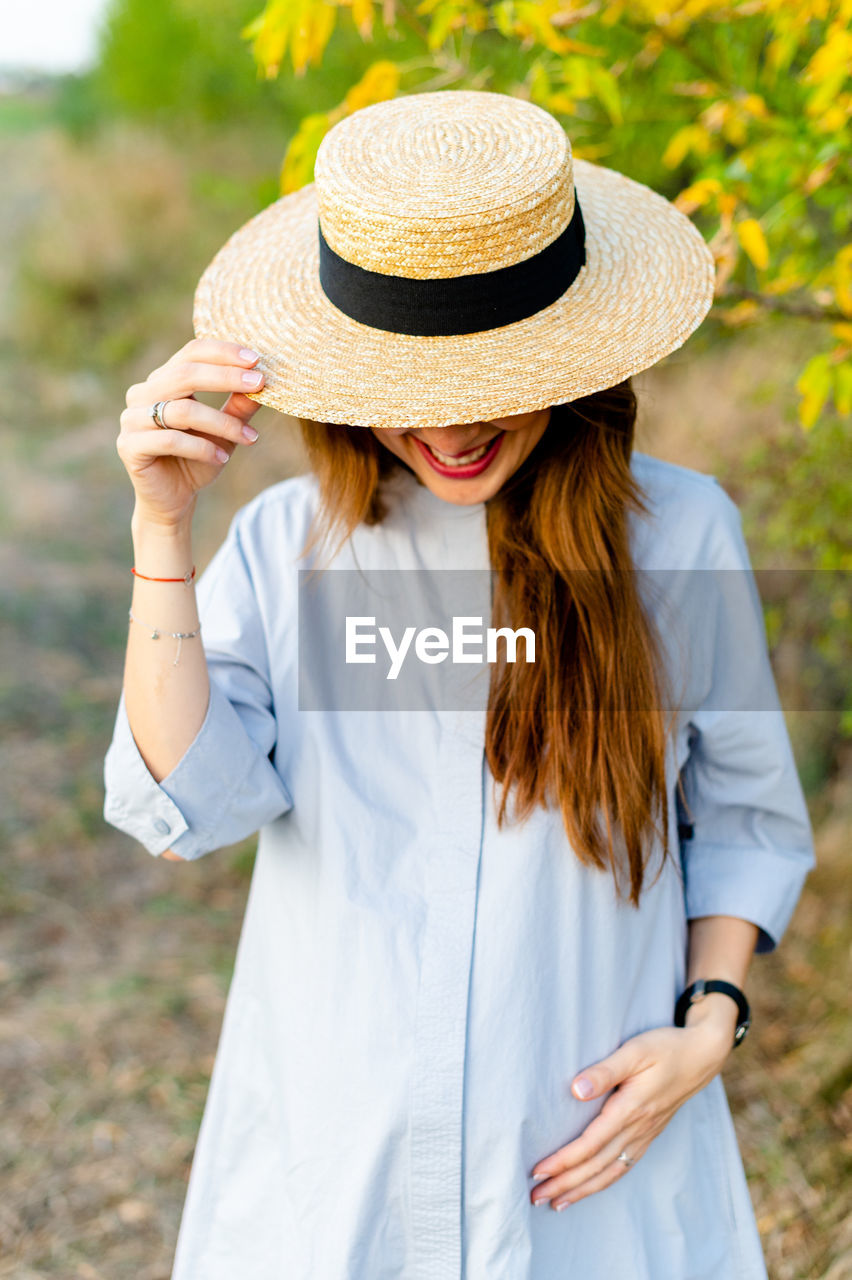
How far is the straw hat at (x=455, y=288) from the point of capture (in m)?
1.09

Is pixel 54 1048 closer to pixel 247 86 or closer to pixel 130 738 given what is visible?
pixel 130 738

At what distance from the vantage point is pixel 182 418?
1145 millimetres

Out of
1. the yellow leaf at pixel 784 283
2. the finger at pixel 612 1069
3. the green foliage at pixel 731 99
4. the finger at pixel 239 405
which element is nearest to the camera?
the finger at pixel 239 405

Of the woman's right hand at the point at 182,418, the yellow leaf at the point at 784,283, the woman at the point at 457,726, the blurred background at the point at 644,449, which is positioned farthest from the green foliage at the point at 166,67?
the woman's right hand at the point at 182,418

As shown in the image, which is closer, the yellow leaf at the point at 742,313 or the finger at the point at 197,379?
the finger at the point at 197,379

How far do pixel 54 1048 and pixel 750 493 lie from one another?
2.79m

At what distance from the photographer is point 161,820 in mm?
1287

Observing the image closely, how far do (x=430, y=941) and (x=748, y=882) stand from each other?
1.58ft

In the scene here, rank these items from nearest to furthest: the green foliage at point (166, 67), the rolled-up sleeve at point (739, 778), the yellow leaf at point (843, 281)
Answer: the rolled-up sleeve at point (739, 778), the yellow leaf at point (843, 281), the green foliage at point (166, 67)

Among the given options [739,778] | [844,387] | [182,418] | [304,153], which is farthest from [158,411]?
[844,387]

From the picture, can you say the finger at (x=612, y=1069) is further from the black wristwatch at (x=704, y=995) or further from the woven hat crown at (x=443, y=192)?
the woven hat crown at (x=443, y=192)

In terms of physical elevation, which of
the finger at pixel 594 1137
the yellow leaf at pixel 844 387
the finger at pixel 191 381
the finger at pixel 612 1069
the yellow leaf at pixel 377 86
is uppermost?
the yellow leaf at pixel 377 86

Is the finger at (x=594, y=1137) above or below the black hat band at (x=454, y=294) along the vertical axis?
below

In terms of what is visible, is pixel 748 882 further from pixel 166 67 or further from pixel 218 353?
pixel 166 67
